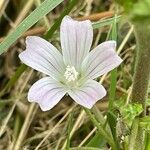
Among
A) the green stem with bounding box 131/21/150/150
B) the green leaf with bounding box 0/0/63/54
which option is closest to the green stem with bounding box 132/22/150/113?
the green stem with bounding box 131/21/150/150

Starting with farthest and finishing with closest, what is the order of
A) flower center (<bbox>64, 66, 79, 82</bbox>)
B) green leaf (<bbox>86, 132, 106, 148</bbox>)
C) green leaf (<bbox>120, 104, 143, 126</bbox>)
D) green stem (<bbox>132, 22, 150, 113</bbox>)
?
green leaf (<bbox>86, 132, 106, 148</bbox>) < flower center (<bbox>64, 66, 79, 82</bbox>) < green leaf (<bbox>120, 104, 143, 126</bbox>) < green stem (<bbox>132, 22, 150, 113</bbox>)

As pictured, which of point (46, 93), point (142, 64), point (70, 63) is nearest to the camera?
point (142, 64)

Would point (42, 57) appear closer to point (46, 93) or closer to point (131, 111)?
point (46, 93)

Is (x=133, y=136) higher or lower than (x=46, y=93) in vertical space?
lower

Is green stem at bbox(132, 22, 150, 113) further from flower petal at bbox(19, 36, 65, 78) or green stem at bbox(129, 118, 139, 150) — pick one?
flower petal at bbox(19, 36, 65, 78)

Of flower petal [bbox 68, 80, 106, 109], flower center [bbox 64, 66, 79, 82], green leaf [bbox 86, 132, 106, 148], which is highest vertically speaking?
flower center [bbox 64, 66, 79, 82]

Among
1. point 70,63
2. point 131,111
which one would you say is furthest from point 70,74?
point 131,111

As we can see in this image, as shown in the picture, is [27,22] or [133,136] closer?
[133,136]
